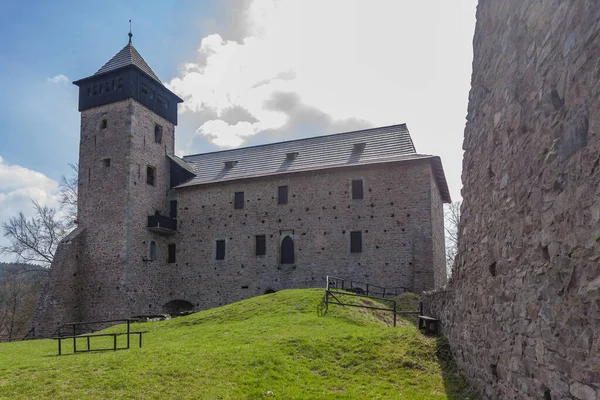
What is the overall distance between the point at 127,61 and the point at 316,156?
1316 cm

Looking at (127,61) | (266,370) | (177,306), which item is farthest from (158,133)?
(266,370)

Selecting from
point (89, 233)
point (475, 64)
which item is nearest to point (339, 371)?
point (475, 64)

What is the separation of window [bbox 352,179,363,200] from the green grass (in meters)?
13.0

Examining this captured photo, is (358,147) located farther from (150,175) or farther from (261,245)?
(150,175)

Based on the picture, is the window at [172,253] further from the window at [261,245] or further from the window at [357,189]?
the window at [357,189]

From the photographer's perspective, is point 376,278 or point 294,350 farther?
point 376,278

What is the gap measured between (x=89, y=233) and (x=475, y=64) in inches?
1002

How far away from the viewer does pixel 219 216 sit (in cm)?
2798

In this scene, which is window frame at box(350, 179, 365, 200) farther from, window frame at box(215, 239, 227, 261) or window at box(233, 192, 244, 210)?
window frame at box(215, 239, 227, 261)

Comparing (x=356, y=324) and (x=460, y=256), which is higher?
(x=460, y=256)

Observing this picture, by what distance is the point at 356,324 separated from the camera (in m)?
14.0

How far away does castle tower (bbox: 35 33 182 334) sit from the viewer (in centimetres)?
2581

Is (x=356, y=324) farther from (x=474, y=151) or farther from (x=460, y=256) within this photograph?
(x=474, y=151)

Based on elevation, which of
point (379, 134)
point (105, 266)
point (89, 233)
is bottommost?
point (105, 266)
